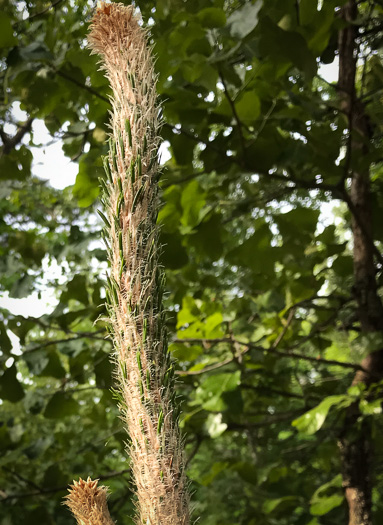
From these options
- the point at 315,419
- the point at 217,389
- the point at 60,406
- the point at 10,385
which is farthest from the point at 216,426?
the point at 10,385

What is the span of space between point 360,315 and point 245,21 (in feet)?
3.64

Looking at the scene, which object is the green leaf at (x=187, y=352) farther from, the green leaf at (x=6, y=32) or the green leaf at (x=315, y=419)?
the green leaf at (x=6, y=32)

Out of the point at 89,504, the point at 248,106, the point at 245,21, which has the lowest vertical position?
the point at 89,504

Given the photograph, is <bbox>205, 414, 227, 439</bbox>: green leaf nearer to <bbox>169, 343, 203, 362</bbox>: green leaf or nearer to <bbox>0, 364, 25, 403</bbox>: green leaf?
<bbox>169, 343, 203, 362</bbox>: green leaf

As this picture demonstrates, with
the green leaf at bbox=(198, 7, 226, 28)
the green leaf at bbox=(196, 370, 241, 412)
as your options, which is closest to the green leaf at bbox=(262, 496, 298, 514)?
the green leaf at bbox=(196, 370, 241, 412)


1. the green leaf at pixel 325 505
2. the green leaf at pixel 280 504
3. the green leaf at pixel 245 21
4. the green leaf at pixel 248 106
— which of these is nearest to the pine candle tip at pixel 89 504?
the green leaf at pixel 245 21

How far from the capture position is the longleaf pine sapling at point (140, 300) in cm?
61

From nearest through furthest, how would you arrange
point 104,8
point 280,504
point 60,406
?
point 104,8
point 60,406
point 280,504

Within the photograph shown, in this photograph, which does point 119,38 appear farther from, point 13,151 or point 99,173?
point 13,151

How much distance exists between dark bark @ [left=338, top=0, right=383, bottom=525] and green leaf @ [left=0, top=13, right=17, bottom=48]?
3.32 feet

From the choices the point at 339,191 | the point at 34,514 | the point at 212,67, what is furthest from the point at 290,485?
the point at 212,67

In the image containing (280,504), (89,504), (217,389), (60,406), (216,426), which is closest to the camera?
(89,504)

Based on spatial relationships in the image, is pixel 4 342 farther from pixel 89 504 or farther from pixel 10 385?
pixel 89 504

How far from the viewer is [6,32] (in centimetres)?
123
